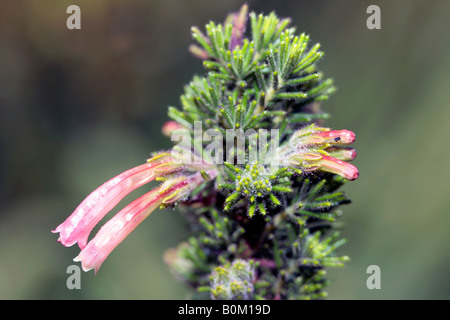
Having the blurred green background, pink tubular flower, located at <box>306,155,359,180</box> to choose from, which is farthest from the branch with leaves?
the blurred green background

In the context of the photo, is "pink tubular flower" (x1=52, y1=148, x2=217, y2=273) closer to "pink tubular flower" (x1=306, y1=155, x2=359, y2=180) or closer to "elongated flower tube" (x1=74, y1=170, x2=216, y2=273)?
"elongated flower tube" (x1=74, y1=170, x2=216, y2=273)

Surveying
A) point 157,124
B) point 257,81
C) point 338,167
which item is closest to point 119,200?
point 257,81

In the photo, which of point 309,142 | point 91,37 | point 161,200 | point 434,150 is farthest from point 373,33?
point 91,37

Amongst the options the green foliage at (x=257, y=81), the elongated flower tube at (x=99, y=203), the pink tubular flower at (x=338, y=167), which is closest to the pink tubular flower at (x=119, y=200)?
the elongated flower tube at (x=99, y=203)

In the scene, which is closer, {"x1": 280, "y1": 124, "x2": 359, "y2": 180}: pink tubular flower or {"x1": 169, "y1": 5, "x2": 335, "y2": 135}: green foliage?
{"x1": 280, "y1": 124, "x2": 359, "y2": 180}: pink tubular flower

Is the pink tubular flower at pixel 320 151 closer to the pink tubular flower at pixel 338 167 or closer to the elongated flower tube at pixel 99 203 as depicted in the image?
the pink tubular flower at pixel 338 167

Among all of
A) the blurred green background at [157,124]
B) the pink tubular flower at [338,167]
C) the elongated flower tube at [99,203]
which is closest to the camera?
the pink tubular flower at [338,167]

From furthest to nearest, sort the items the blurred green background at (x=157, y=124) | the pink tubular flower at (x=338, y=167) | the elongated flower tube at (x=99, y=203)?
1. the blurred green background at (x=157, y=124)
2. the elongated flower tube at (x=99, y=203)
3. the pink tubular flower at (x=338, y=167)
